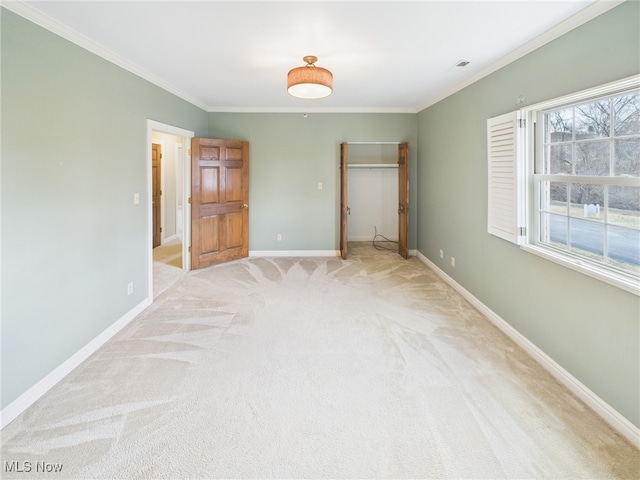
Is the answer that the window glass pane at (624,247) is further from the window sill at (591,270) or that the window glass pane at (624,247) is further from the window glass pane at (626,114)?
the window glass pane at (626,114)

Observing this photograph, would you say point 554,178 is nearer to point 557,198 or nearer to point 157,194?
point 557,198

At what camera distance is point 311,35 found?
262cm

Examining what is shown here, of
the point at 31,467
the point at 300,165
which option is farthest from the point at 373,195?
the point at 31,467

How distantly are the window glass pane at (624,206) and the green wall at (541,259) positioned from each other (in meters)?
0.40

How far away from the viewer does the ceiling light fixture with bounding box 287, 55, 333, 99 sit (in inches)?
118

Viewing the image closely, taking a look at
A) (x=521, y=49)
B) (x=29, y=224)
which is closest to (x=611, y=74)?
(x=521, y=49)

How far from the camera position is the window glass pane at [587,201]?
7.09ft

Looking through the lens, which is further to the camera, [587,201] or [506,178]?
[506,178]

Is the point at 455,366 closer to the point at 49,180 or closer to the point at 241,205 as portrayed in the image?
the point at 49,180

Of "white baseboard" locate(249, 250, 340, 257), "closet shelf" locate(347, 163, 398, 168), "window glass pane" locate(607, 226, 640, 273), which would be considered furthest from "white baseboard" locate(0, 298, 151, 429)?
"closet shelf" locate(347, 163, 398, 168)

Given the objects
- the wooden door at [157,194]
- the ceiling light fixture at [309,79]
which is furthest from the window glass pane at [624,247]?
the wooden door at [157,194]

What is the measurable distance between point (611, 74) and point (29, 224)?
Result: 367 centimetres

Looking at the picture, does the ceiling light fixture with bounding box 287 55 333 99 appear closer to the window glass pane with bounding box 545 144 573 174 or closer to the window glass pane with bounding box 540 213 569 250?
the window glass pane with bounding box 545 144 573 174

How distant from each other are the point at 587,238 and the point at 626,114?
2.64 feet
